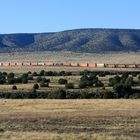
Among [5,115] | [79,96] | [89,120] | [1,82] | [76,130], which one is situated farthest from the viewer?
[1,82]

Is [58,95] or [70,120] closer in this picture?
[70,120]

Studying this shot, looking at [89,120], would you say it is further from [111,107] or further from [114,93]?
[114,93]

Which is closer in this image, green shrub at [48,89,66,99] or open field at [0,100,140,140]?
open field at [0,100,140,140]

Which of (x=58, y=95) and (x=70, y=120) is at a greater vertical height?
(x=58, y=95)

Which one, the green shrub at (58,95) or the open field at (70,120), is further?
the green shrub at (58,95)

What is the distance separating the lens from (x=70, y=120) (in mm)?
31719

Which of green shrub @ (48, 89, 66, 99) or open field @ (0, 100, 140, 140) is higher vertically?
green shrub @ (48, 89, 66, 99)

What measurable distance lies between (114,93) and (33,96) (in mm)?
7633

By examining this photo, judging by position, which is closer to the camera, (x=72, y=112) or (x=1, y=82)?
(x=72, y=112)

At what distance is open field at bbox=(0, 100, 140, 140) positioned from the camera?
83.1 ft

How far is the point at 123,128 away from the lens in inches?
1094

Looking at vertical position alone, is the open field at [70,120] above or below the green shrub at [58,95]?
below

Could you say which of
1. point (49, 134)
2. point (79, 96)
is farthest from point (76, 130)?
point (79, 96)

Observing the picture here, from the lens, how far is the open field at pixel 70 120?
83.1ft
